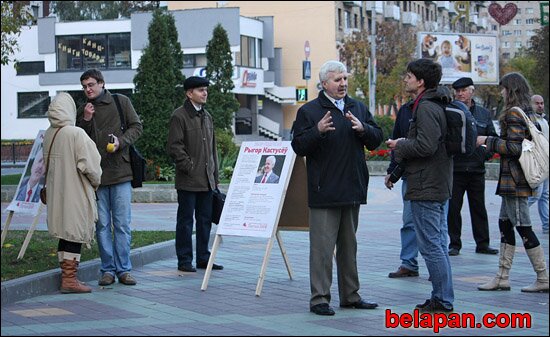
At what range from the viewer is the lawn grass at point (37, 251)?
1026 centimetres

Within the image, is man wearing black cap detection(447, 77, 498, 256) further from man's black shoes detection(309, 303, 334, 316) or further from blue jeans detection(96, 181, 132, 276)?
man's black shoes detection(309, 303, 334, 316)

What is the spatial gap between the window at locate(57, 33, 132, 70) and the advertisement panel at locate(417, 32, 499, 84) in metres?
32.5

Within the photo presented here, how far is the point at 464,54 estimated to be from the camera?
3709 cm

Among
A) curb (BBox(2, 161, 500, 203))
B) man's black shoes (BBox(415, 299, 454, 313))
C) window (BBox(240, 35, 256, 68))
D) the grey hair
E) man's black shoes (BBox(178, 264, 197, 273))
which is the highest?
window (BBox(240, 35, 256, 68))

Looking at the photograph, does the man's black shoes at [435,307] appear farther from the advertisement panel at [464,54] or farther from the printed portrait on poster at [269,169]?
the advertisement panel at [464,54]

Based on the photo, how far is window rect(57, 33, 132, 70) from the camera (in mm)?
65375

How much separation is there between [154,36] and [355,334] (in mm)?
20624

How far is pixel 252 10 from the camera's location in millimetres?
77000

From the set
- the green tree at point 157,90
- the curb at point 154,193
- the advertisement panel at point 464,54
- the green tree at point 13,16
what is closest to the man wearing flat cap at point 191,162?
the green tree at point 13,16

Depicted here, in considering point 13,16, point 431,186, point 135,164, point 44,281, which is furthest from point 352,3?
point 431,186

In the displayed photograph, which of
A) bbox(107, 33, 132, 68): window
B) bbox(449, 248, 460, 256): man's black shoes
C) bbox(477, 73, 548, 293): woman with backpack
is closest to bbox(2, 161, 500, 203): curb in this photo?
bbox(449, 248, 460, 256): man's black shoes

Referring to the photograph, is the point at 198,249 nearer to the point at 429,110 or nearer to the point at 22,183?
the point at 22,183

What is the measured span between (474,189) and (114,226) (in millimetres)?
5011

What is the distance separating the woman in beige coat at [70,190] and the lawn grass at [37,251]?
23.9 inches
